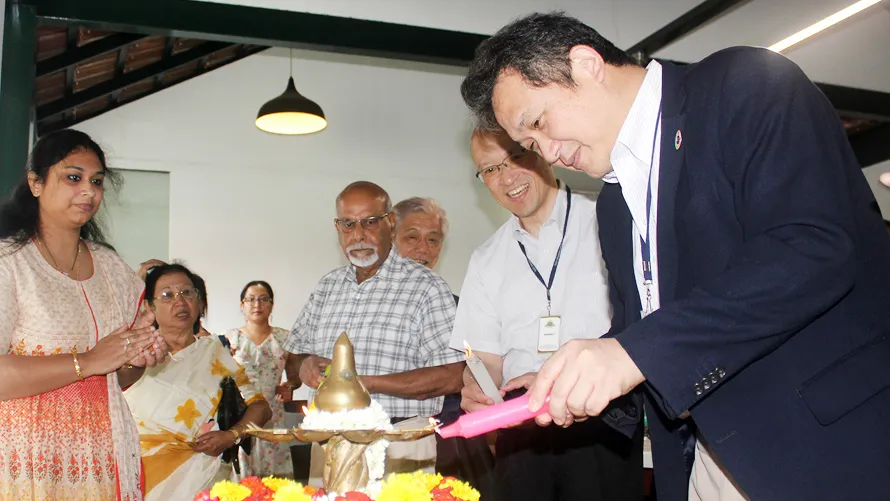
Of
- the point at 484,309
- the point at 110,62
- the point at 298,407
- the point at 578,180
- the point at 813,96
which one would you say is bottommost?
the point at 298,407

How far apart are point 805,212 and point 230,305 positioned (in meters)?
7.24

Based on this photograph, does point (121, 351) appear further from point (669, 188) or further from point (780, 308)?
point (780, 308)

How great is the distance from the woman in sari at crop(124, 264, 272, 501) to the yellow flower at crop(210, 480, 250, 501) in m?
2.13

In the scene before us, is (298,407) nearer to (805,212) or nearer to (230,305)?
(230,305)

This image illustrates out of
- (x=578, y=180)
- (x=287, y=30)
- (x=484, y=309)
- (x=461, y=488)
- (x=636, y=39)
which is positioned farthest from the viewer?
(x=578, y=180)

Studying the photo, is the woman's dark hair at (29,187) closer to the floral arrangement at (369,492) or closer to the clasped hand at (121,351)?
the clasped hand at (121,351)

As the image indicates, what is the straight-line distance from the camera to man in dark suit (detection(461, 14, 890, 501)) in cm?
93

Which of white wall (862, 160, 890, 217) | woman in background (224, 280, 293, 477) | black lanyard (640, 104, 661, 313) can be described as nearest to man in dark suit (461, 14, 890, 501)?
black lanyard (640, 104, 661, 313)

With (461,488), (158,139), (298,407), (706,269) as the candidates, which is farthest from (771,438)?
(158,139)

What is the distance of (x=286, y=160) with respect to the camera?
8047 millimetres

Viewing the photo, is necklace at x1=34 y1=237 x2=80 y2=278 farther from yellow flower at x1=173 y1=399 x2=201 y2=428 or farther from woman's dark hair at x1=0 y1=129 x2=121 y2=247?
yellow flower at x1=173 y1=399 x2=201 y2=428

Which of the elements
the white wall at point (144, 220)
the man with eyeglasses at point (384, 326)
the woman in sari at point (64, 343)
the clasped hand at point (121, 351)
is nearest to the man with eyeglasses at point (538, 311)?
the man with eyeglasses at point (384, 326)

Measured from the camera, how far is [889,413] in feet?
3.13

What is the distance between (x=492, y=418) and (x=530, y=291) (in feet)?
4.70
